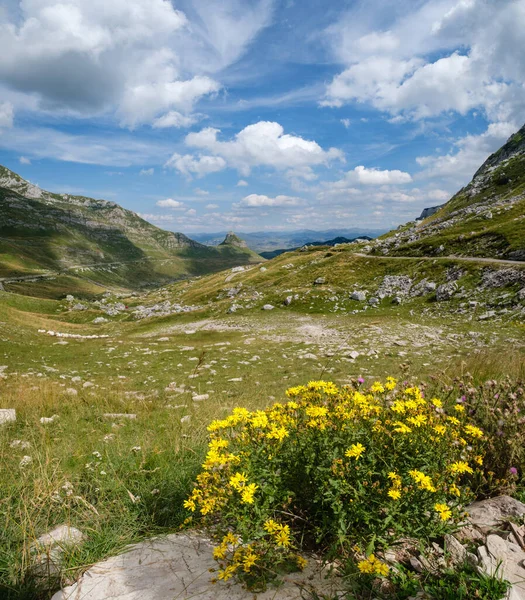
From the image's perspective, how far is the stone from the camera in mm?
2906

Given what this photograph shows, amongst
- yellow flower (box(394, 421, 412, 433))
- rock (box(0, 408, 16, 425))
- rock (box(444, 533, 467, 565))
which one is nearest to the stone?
rock (box(444, 533, 467, 565))

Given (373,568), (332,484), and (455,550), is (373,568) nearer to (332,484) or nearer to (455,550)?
(332,484)

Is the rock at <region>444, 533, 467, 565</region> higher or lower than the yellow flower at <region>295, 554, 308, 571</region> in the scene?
lower

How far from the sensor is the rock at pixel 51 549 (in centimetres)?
336

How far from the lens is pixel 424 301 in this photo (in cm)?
3938

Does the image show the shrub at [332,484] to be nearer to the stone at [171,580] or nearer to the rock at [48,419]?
the stone at [171,580]

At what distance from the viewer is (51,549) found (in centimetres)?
356

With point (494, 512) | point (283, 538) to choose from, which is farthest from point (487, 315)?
point (283, 538)

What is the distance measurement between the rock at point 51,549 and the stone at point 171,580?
1.33 feet

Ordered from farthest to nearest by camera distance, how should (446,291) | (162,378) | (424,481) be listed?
(446,291)
(162,378)
(424,481)

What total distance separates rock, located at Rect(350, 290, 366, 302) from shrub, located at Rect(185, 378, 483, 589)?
4348 cm

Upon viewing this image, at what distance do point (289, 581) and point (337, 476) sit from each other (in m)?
1.02

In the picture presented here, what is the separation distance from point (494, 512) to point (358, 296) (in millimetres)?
44464

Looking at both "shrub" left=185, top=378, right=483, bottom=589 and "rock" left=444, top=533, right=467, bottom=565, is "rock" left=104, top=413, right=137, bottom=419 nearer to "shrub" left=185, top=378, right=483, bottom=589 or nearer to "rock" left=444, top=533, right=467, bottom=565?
"shrub" left=185, top=378, right=483, bottom=589
